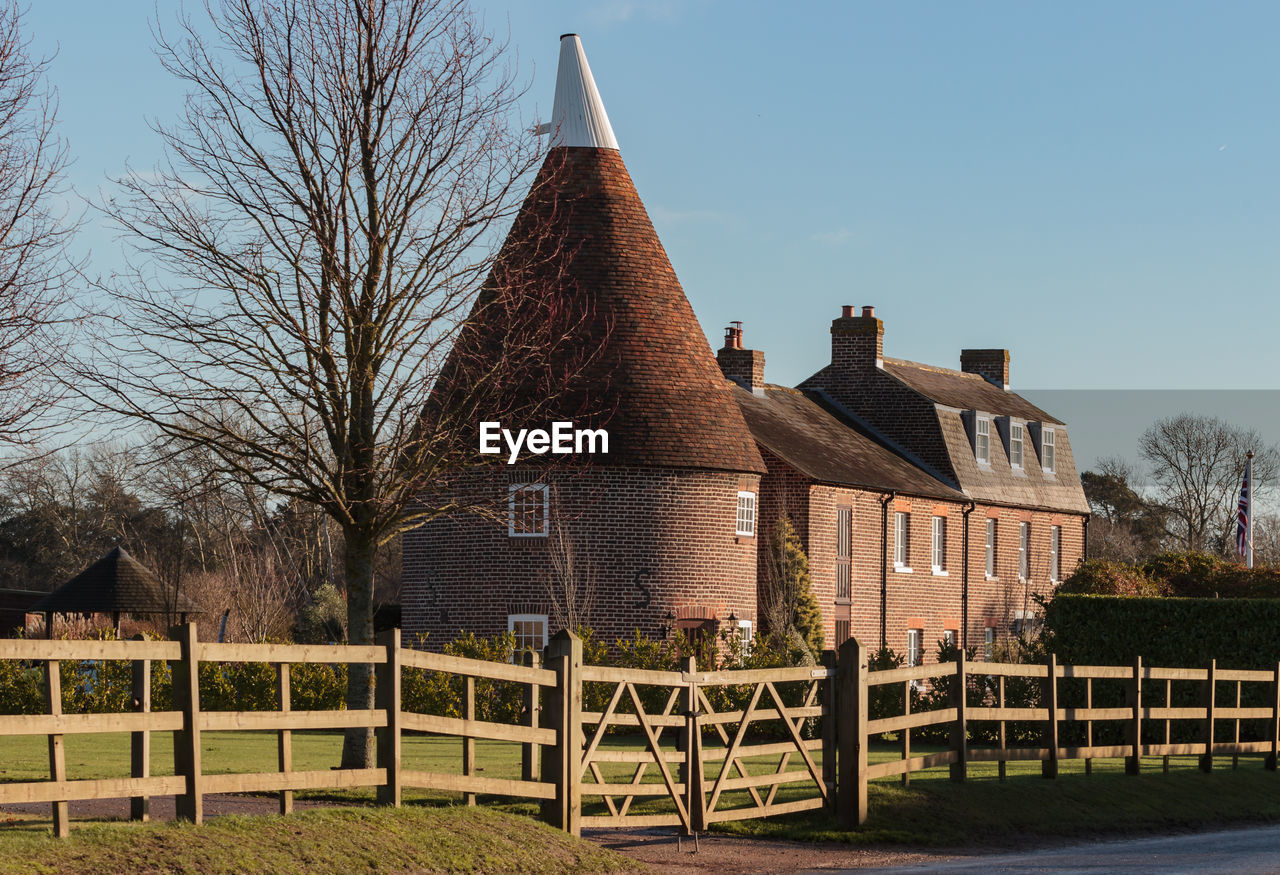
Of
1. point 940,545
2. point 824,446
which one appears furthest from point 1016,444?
point 824,446

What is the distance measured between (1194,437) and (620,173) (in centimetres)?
5851

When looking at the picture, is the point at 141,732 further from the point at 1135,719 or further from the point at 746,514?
the point at 746,514

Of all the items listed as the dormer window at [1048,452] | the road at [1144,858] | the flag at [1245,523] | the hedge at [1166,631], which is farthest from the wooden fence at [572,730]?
the dormer window at [1048,452]

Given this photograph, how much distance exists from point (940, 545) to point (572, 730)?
32224mm

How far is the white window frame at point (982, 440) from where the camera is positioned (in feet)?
152

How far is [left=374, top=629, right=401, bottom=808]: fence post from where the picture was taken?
11297 mm

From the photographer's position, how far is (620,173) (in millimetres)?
32875

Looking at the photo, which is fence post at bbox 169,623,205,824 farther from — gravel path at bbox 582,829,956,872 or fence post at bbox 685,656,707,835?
fence post at bbox 685,656,707,835

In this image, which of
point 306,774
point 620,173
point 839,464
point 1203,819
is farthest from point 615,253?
point 306,774

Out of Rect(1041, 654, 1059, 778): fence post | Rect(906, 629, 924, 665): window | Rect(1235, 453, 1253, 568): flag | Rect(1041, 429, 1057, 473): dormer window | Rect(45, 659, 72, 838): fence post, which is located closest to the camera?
Rect(45, 659, 72, 838): fence post

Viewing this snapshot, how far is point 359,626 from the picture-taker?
1872cm

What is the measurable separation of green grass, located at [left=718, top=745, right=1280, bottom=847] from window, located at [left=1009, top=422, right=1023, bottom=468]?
1116 inches

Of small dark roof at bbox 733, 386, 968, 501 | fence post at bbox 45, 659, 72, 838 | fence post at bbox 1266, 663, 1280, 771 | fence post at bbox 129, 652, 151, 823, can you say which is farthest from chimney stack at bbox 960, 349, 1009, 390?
fence post at bbox 45, 659, 72, 838

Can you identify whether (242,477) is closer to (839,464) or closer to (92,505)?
(839,464)
